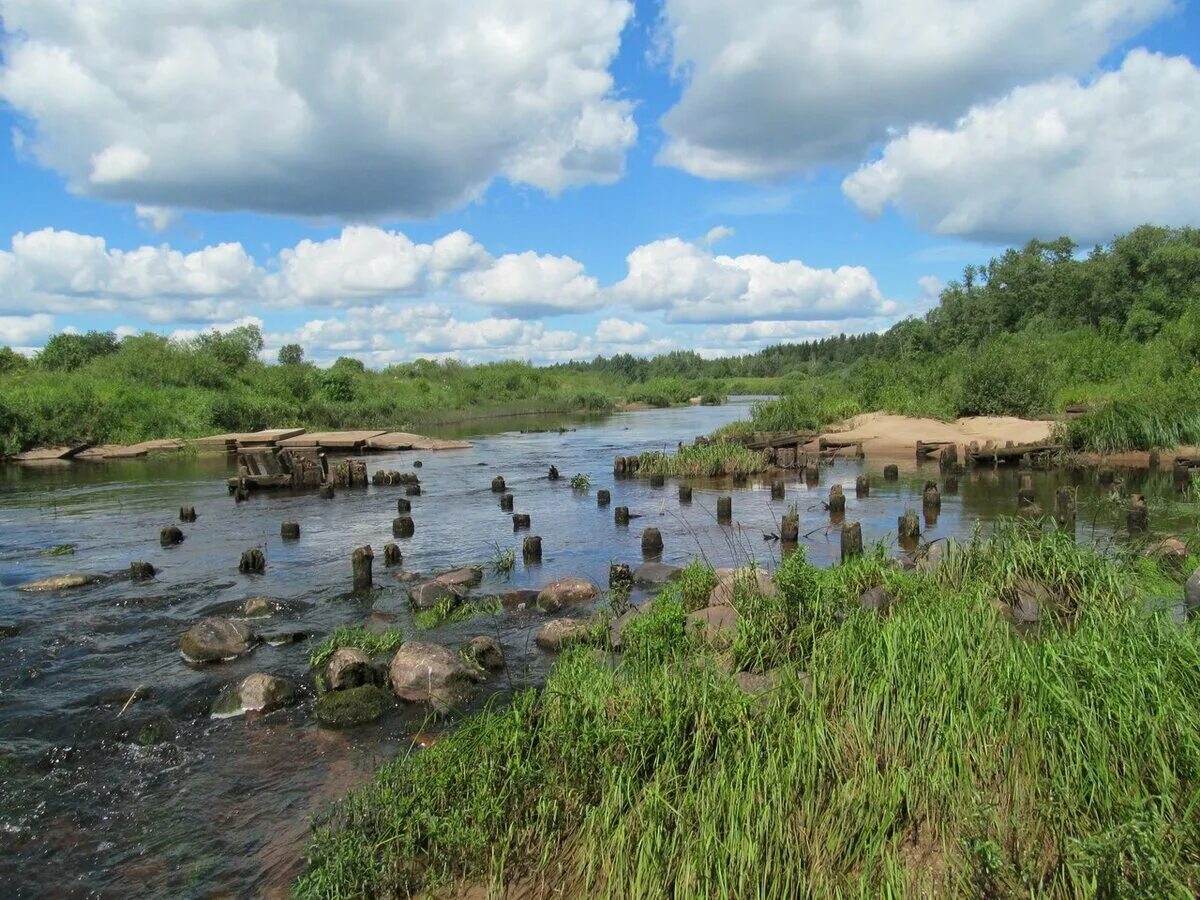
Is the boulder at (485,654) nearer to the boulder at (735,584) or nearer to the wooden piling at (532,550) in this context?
the boulder at (735,584)

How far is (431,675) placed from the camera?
25.5ft

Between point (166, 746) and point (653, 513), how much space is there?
12.4 meters

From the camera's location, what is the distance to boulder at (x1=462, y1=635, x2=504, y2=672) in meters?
8.34

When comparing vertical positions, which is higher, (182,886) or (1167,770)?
(1167,770)

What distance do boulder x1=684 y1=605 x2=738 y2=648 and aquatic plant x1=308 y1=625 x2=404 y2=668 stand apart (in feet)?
11.0

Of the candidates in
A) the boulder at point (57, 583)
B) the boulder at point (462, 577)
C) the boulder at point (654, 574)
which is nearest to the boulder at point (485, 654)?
the boulder at point (462, 577)

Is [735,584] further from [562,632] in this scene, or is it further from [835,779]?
[835,779]

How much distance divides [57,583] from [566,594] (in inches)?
313

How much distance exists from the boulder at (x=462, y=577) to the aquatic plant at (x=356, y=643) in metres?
2.06

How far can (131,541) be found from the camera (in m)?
16.5

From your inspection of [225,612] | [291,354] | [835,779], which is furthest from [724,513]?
[291,354]

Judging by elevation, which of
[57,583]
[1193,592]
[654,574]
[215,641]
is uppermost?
[1193,592]

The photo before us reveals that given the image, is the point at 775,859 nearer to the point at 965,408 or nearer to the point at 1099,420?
the point at 1099,420

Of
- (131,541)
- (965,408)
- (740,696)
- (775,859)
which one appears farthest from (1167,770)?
(965,408)
